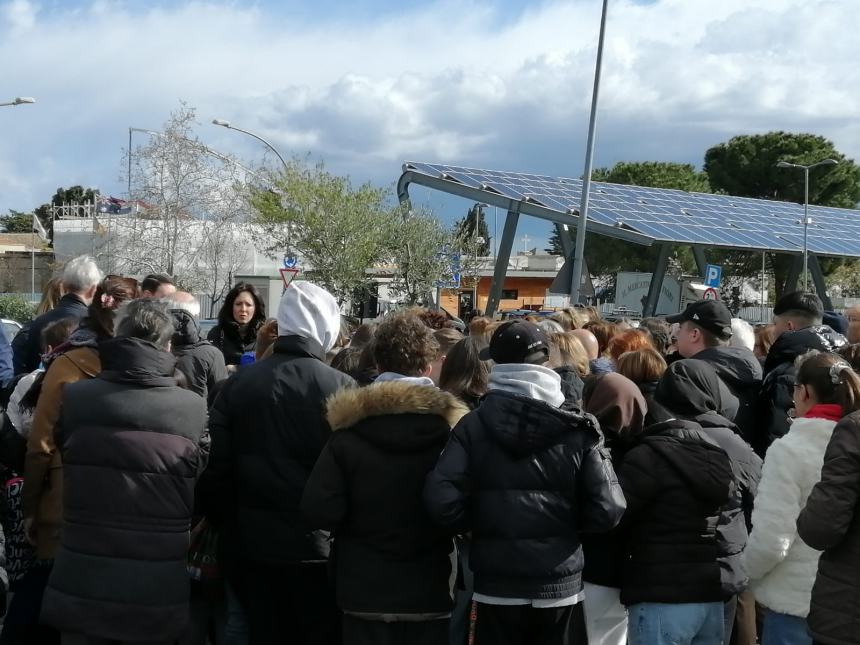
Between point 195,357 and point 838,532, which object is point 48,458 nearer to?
point 195,357

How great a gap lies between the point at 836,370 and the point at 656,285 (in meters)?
25.7

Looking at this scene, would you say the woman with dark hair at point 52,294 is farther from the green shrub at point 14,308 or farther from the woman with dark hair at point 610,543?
the green shrub at point 14,308

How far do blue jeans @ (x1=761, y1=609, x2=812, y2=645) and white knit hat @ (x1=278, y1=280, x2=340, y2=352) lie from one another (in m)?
2.23

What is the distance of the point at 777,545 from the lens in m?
3.75

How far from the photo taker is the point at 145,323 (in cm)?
394

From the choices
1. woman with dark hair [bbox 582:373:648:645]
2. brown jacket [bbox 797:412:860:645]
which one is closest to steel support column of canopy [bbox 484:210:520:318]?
woman with dark hair [bbox 582:373:648:645]

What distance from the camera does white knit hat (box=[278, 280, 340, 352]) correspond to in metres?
4.22

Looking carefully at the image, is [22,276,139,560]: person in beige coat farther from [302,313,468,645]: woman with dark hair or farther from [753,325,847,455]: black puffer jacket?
[753,325,847,455]: black puffer jacket

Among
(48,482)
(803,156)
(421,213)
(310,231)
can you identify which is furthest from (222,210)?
(803,156)

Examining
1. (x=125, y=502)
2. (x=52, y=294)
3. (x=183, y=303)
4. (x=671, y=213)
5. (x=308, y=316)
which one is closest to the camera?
(x=125, y=502)

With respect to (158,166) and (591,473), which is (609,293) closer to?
(158,166)

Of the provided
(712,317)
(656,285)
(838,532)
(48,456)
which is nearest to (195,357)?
(48,456)

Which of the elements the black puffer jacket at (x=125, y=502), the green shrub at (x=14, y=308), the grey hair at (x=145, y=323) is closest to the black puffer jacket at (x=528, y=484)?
the black puffer jacket at (x=125, y=502)

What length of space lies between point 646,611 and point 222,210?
2699 cm
